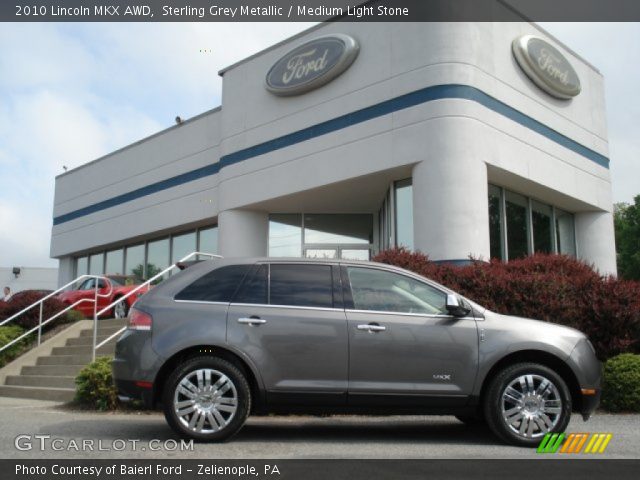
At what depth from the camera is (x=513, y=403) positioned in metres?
6.08

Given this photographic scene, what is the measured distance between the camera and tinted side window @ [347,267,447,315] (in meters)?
6.34

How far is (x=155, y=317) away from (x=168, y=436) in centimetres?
124

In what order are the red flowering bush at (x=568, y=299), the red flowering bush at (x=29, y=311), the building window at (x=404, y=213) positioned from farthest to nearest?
the building window at (x=404, y=213), the red flowering bush at (x=29, y=311), the red flowering bush at (x=568, y=299)

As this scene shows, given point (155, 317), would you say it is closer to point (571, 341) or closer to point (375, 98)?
point (571, 341)

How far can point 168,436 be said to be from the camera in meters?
6.53

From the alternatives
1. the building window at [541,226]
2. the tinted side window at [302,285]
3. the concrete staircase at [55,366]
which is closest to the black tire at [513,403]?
the tinted side window at [302,285]

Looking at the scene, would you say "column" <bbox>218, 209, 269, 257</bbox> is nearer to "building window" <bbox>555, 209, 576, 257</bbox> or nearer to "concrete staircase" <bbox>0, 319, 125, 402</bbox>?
"concrete staircase" <bbox>0, 319, 125, 402</bbox>

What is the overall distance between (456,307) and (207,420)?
2447mm

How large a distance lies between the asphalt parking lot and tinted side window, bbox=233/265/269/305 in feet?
4.27

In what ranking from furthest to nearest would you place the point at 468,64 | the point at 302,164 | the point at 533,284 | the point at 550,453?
the point at 302,164 → the point at 468,64 → the point at 533,284 → the point at 550,453

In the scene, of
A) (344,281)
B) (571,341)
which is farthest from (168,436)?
(571,341)

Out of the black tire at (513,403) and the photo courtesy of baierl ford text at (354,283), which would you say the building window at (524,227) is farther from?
the black tire at (513,403)

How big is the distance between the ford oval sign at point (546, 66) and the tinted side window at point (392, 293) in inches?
451

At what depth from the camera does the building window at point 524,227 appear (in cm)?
1625
